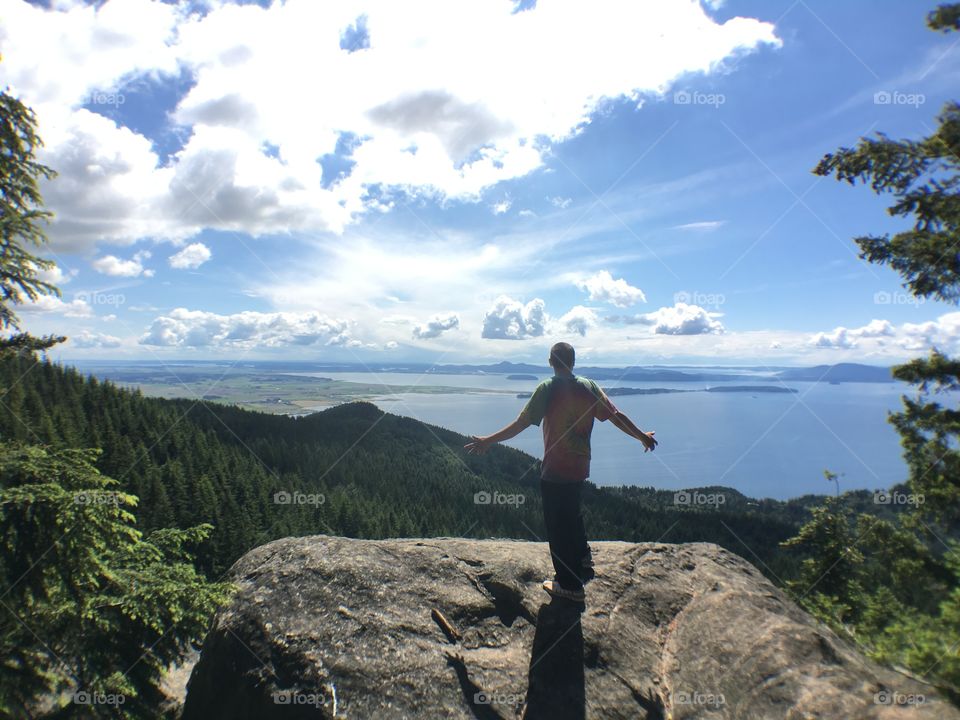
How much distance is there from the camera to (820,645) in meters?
5.45

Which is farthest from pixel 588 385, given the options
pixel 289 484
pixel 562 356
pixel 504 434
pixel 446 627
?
pixel 289 484

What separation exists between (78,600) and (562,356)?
6507mm

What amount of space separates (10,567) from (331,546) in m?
3.49

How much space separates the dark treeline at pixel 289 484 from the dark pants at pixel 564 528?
3447cm

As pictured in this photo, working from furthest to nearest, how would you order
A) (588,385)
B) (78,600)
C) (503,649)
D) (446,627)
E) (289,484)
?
1. (289,484)
2. (588,385)
3. (446,627)
4. (503,649)
5. (78,600)

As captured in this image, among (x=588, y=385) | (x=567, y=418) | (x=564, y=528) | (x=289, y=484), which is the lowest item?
(x=289, y=484)

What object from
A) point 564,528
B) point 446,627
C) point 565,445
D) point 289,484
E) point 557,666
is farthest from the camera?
point 289,484

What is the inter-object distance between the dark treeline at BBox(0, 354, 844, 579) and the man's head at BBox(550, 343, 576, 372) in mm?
35063

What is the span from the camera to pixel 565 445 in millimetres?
6438

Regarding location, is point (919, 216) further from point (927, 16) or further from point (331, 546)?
point (331, 546)

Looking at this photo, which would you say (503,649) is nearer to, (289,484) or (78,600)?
(78,600)

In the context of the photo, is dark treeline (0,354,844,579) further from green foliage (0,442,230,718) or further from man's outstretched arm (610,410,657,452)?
man's outstretched arm (610,410,657,452)

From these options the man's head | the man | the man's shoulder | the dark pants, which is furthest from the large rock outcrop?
the man's head

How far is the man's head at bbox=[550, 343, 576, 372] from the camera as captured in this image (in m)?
6.71
